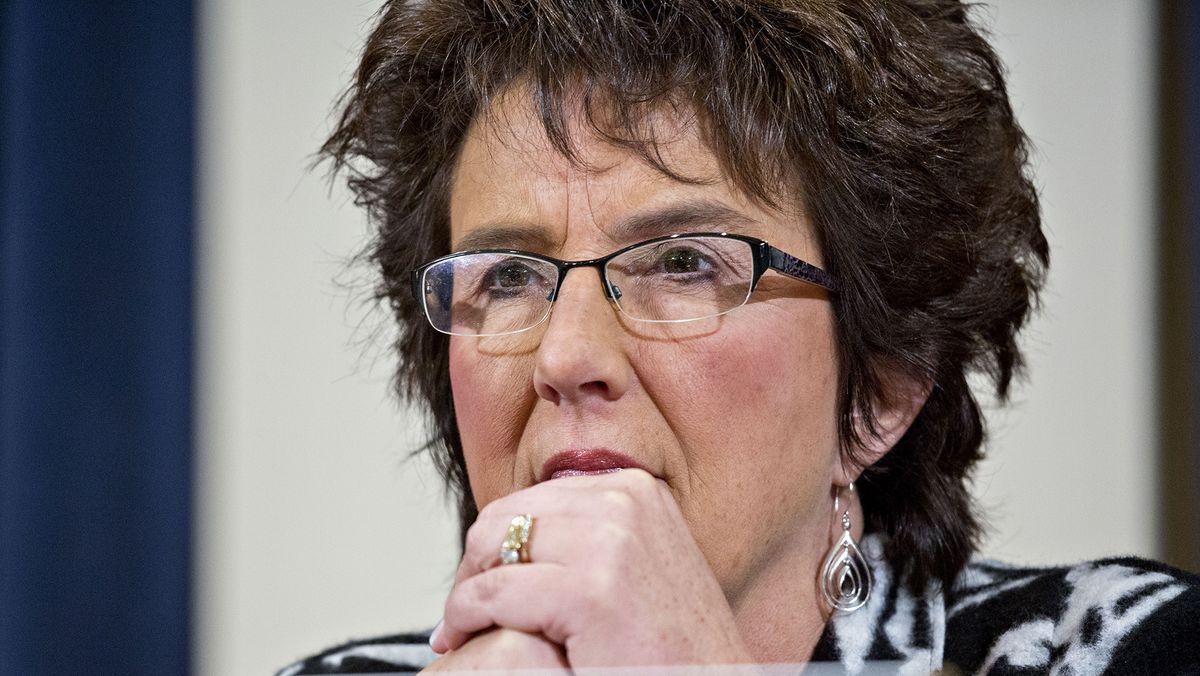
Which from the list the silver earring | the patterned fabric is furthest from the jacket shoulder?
the silver earring

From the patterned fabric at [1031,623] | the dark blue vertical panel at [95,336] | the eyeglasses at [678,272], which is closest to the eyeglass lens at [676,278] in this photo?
the eyeglasses at [678,272]

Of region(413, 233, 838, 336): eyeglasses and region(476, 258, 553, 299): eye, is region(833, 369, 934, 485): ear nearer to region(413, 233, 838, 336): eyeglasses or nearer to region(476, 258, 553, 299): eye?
region(413, 233, 838, 336): eyeglasses

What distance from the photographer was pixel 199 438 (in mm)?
1934

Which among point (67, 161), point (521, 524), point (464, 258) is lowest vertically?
point (521, 524)

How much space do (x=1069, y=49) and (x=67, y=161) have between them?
1735 mm

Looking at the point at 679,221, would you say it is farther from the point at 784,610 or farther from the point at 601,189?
the point at 784,610

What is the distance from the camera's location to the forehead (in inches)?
43.4

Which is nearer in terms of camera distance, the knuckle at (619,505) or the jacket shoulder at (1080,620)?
the knuckle at (619,505)

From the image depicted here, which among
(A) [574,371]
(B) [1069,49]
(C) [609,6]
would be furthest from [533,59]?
(B) [1069,49]

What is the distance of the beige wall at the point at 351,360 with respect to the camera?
176cm

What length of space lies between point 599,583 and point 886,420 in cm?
55

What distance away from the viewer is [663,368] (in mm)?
1079

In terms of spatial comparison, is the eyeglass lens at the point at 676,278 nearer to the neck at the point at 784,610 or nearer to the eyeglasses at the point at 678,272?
the eyeglasses at the point at 678,272

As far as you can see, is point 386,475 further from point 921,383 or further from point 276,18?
point 921,383
